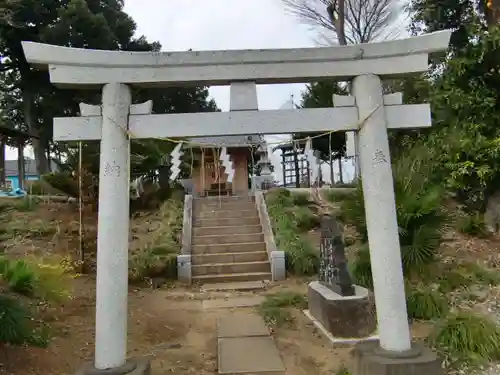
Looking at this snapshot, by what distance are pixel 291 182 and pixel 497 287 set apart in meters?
23.0

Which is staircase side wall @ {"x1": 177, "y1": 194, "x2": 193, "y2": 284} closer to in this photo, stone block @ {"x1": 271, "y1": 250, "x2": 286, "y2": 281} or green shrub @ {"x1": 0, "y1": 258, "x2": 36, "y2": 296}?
stone block @ {"x1": 271, "y1": 250, "x2": 286, "y2": 281}

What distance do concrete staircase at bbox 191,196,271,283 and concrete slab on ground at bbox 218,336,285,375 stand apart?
4.39 m

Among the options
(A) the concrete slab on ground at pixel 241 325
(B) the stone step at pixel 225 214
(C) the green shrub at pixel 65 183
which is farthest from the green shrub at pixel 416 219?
(C) the green shrub at pixel 65 183

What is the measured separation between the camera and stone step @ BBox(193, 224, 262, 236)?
12.7m

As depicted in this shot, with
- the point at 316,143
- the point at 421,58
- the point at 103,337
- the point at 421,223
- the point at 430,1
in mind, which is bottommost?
the point at 103,337

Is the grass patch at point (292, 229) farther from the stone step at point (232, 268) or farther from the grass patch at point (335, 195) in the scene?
the grass patch at point (335, 195)

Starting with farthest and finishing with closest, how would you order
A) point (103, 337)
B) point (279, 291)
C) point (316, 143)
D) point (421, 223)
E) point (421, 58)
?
point (316, 143) → point (279, 291) → point (421, 223) → point (421, 58) → point (103, 337)

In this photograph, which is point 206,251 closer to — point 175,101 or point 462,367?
point 462,367

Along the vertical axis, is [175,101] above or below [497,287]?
above

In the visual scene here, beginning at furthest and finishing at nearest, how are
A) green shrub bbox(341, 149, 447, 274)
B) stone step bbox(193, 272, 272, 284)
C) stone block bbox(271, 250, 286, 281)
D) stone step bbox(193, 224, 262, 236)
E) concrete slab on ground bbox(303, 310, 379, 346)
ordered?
stone step bbox(193, 224, 262, 236), stone step bbox(193, 272, 272, 284), stone block bbox(271, 250, 286, 281), green shrub bbox(341, 149, 447, 274), concrete slab on ground bbox(303, 310, 379, 346)

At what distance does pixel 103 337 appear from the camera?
14.4 ft

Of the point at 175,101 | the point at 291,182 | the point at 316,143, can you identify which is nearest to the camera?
the point at 316,143

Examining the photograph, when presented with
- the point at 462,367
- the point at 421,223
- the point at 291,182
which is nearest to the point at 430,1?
the point at 421,223

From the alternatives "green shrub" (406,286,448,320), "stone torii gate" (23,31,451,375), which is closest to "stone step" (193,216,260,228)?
"green shrub" (406,286,448,320)
